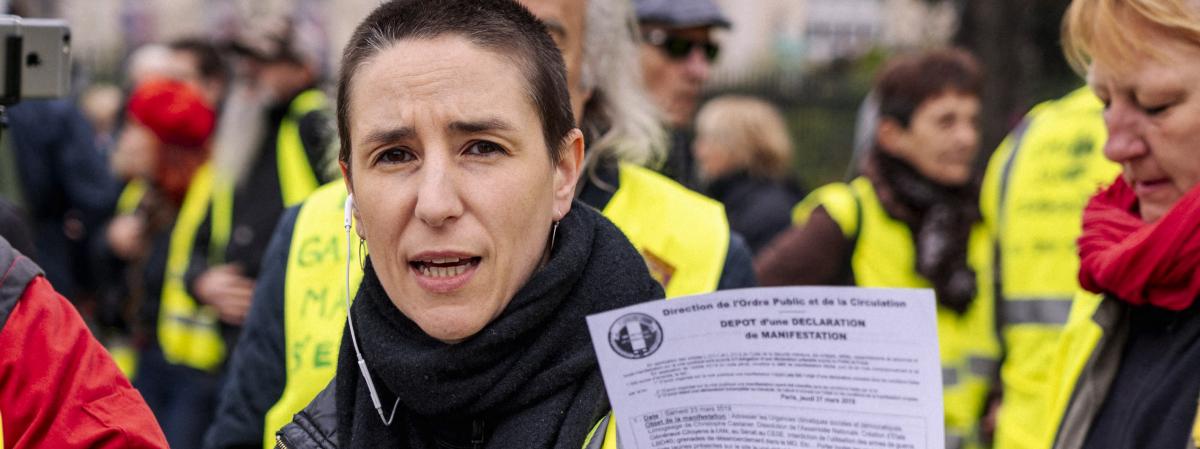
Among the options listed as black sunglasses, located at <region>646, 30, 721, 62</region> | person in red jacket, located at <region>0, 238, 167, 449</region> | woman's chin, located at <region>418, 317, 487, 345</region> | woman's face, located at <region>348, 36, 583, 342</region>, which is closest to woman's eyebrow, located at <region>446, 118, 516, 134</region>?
woman's face, located at <region>348, 36, 583, 342</region>

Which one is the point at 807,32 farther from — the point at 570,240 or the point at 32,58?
the point at 570,240

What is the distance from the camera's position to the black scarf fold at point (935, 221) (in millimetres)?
5176

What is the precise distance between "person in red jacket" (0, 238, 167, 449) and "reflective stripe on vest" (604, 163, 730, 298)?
1102 millimetres

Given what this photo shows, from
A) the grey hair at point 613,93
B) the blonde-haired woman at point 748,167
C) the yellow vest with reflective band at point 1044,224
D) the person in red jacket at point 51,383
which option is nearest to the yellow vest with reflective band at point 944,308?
the yellow vest with reflective band at point 1044,224

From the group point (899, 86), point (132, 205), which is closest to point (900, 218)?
point (899, 86)

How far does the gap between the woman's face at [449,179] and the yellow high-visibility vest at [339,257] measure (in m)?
0.63

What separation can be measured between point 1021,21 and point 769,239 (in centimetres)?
590

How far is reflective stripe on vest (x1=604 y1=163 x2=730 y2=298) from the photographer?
3.24 metres

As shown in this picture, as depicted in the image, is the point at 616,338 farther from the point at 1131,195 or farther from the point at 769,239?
the point at 769,239

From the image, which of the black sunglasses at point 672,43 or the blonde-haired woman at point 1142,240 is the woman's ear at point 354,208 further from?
the black sunglasses at point 672,43

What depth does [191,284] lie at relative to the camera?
19.4 feet

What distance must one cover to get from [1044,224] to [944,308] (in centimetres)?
77

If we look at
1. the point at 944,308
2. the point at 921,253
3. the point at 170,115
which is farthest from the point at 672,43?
the point at 170,115

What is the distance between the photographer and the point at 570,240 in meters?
2.49
